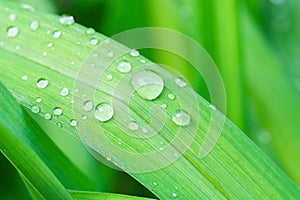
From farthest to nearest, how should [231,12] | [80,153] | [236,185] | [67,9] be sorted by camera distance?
[67,9] < [80,153] < [231,12] < [236,185]

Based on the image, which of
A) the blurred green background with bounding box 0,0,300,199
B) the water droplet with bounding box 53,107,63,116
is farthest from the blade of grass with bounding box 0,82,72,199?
the blurred green background with bounding box 0,0,300,199

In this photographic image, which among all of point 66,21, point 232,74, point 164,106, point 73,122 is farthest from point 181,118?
point 232,74

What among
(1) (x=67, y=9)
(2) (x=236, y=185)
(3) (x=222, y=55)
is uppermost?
(1) (x=67, y=9)

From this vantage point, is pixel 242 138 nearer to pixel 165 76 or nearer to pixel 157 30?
pixel 165 76

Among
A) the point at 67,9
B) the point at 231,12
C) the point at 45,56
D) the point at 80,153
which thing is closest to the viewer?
the point at 45,56

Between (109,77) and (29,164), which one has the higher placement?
(109,77)

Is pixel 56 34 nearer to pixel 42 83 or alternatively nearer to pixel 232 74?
pixel 42 83

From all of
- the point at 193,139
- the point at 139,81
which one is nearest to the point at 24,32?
the point at 139,81
